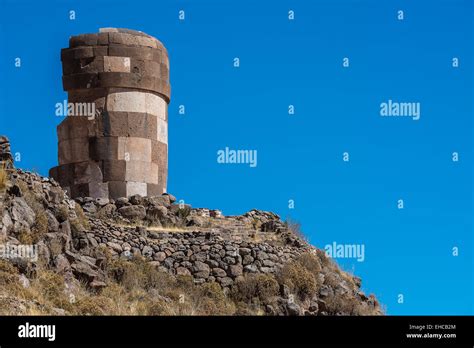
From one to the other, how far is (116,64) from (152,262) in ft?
18.1

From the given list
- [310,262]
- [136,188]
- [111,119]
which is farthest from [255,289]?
[111,119]

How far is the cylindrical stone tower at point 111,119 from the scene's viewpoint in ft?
73.6

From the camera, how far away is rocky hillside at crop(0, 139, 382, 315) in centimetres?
1691

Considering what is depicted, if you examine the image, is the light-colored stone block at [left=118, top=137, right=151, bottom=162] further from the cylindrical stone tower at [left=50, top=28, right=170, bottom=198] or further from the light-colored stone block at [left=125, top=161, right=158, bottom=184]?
the light-colored stone block at [left=125, top=161, right=158, bottom=184]

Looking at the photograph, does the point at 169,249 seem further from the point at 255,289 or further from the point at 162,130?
the point at 162,130

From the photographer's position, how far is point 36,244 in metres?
17.5

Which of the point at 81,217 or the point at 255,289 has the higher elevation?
the point at 81,217

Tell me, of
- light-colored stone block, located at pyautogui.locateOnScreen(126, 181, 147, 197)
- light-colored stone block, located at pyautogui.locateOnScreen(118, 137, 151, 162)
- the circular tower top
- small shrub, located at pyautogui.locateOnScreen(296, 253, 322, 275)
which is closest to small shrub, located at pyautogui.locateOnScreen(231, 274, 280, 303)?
small shrub, located at pyautogui.locateOnScreen(296, 253, 322, 275)

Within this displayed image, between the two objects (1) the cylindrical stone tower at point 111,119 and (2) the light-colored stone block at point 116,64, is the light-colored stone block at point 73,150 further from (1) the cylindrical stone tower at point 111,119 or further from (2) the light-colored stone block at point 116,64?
(2) the light-colored stone block at point 116,64
